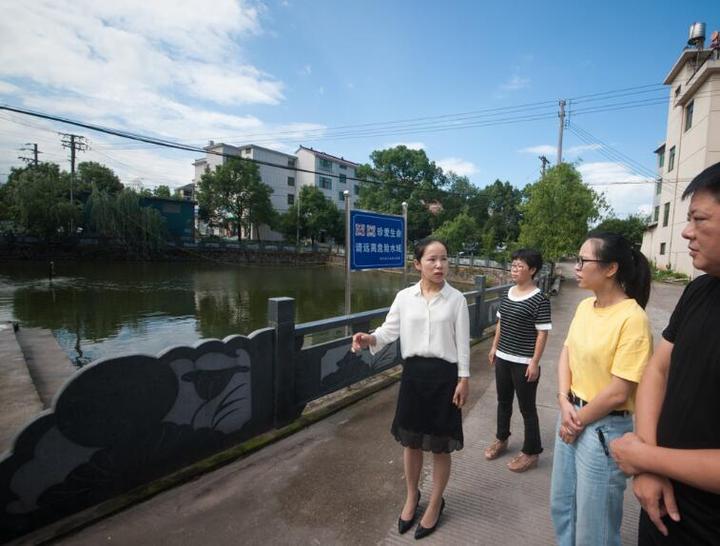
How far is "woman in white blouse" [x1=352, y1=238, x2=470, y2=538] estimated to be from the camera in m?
2.12

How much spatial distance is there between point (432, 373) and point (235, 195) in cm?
4039

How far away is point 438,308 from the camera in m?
2.14

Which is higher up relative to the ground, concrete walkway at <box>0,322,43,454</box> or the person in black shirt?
the person in black shirt

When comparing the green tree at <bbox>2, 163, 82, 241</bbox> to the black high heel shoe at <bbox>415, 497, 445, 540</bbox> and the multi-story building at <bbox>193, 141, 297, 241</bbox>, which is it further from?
the black high heel shoe at <bbox>415, 497, 445, 540</bbox>

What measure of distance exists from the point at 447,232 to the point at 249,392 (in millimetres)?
27403

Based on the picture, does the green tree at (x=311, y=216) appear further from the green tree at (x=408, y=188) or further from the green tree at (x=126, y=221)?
the green tree at (x=126, y=221)

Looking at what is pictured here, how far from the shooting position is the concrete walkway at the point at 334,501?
7.11 ft

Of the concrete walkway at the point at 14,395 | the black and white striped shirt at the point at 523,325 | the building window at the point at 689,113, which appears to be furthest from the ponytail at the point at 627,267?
the building window at the point at 689,113

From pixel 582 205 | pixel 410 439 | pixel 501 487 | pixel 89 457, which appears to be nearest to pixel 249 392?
pixel 89 457

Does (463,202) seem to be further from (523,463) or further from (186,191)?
(523,463)

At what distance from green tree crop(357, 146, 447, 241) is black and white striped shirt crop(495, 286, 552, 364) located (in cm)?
3313

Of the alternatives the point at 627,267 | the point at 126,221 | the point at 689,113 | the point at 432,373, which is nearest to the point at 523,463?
the point at 432,373

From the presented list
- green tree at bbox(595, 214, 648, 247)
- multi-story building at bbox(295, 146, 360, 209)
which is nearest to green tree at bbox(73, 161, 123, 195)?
multi-story building at bbox(295, 146, 360, 209)

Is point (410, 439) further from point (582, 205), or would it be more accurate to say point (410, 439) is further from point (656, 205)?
point (656, 205)
